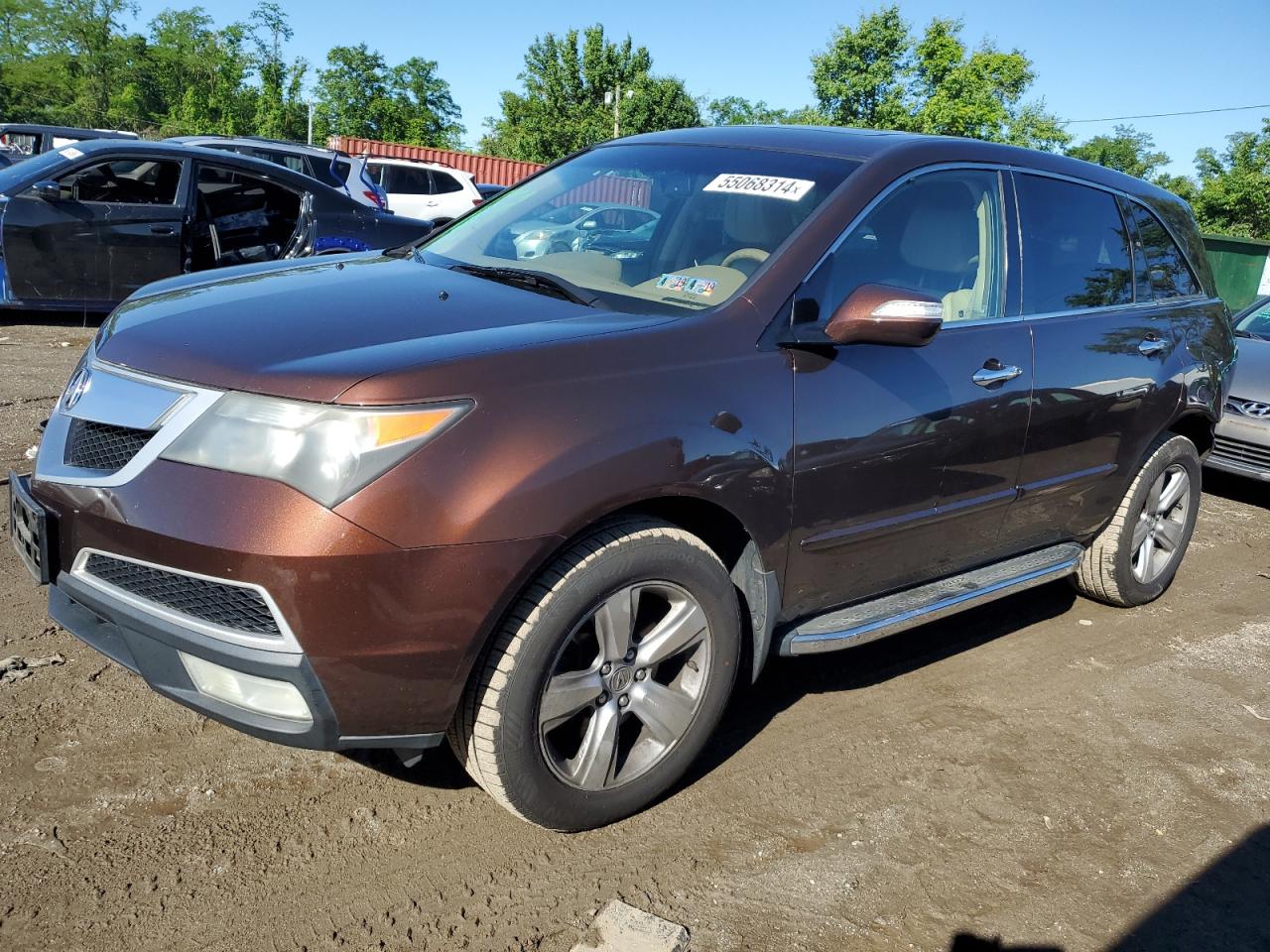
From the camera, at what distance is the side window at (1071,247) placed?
374 centimetres

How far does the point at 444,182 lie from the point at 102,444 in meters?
18.1

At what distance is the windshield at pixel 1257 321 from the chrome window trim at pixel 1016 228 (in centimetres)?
366

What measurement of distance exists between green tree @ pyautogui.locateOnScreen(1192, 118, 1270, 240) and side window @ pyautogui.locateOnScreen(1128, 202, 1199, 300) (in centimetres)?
→ 4795

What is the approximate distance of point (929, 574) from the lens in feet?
11.5

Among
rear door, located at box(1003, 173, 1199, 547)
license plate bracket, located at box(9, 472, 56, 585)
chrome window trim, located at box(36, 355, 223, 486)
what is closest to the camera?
chrome window trim, located at box(36, 355, 223, 486)

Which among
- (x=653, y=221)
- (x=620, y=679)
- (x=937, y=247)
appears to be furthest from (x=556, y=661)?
(x=937, y=247)

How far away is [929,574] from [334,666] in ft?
6.79

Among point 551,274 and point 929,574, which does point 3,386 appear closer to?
point 551,274

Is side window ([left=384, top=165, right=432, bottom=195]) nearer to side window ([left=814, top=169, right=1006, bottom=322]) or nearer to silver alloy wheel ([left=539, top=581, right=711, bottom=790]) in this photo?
side window ([left=814, top=169, right=1006, bottom=322])

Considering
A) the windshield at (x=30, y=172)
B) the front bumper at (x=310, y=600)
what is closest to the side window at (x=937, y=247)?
the front bumper at (x=310, y=600)

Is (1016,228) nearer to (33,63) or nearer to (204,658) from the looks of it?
(204,658)

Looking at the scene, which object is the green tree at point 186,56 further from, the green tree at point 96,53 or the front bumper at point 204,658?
the front bumper at point 204,658

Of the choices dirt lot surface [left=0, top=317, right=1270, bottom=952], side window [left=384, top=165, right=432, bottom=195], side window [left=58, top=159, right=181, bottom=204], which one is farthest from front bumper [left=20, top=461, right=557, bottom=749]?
side window [left=384, top=165, right=432, bottom=195]

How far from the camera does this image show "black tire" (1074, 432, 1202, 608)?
4414mm
